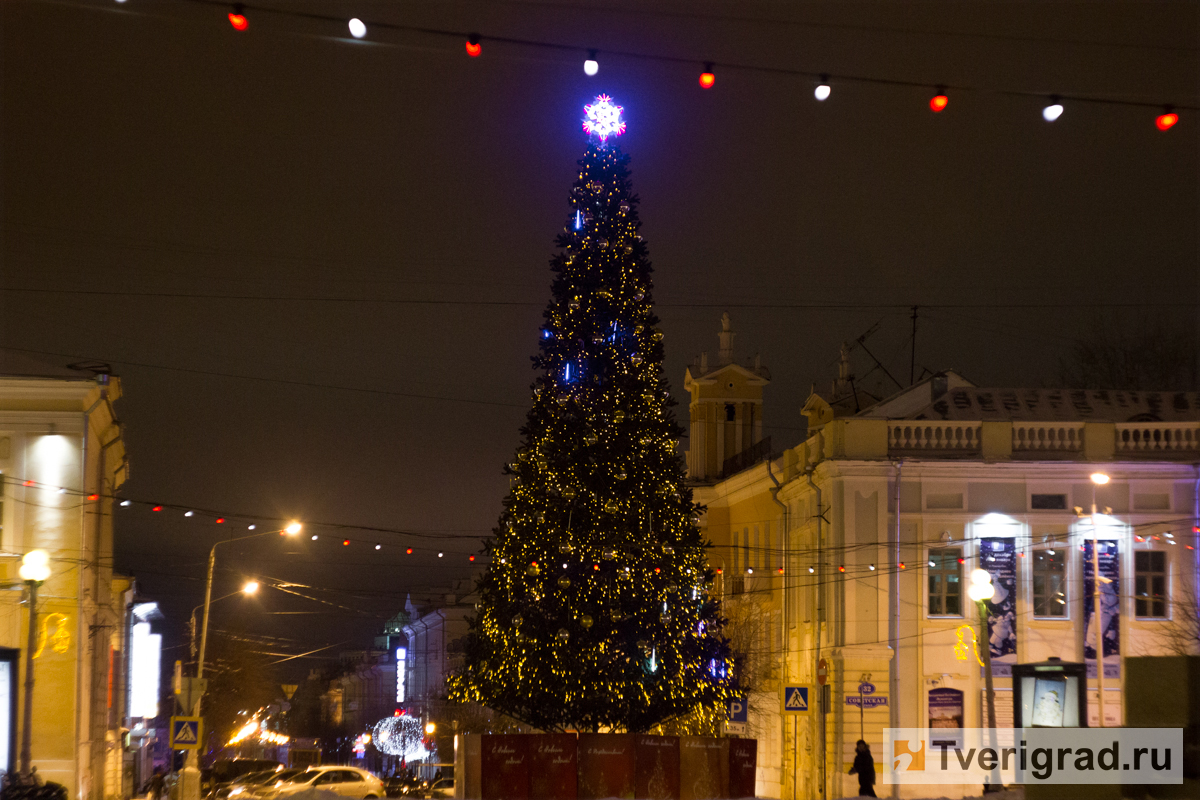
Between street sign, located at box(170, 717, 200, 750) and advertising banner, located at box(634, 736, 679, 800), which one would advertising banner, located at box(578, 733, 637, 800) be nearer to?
advertising banner, located at box(634, 736, 679, 800)

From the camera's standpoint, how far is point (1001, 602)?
3481 cm

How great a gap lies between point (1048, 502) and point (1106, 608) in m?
3.00

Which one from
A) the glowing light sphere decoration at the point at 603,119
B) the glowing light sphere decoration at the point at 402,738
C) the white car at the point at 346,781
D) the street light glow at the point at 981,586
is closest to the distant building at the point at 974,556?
the white car at the point at 346,781

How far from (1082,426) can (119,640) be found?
95.1 ft

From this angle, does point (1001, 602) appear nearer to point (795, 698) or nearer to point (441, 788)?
point (795, 698)

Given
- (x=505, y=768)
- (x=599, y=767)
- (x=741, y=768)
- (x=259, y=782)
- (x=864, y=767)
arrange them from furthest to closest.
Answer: (x=259, y=782) → (x=864, y=767) → (x=741, y=768) → (x=599, y=767) → (x=505, y=768)

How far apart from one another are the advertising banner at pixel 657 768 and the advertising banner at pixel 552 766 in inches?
40.6

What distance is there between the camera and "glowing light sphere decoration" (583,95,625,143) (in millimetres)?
26391

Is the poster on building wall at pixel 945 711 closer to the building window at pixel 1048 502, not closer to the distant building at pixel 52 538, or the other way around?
the building window at pixel 1048 502

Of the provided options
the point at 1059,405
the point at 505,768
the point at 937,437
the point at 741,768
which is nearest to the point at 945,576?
Answer: the point at 937,437

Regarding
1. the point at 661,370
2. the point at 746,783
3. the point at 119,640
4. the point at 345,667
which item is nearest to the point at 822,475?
the point at 661,370

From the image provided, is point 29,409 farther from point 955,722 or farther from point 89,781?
point 955,722

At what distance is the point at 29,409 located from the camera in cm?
2912

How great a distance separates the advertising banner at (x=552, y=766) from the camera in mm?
20391
